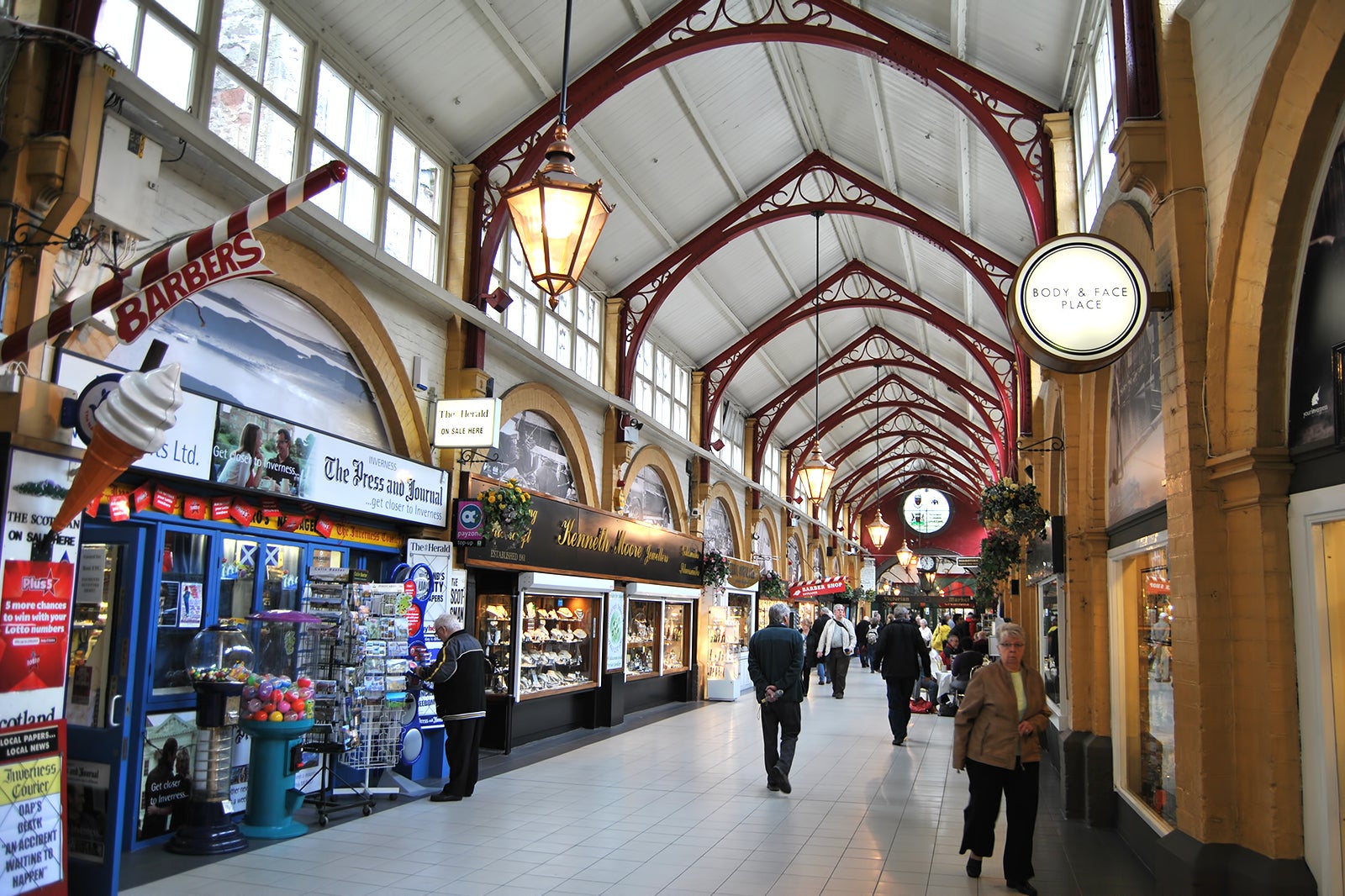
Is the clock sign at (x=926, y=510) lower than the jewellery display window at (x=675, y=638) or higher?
higher

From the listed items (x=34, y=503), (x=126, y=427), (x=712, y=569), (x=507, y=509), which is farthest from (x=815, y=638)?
(x=126, y=427)

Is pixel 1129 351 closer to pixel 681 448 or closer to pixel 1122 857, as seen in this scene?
pixel 1122 857

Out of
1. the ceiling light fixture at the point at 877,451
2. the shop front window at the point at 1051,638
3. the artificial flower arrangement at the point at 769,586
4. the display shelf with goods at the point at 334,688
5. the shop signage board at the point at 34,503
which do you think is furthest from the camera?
the ceiling light fixture at the point at 877,451

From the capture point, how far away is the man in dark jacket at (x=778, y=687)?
831 centimetres

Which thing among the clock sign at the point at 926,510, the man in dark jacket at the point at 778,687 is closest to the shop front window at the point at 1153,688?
the man in dark jacket at the point at 778,687

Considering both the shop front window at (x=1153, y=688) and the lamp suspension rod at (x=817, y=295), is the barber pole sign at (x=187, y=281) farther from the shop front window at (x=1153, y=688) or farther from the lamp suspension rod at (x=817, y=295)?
the lamp suspension rod at (x=817, y=295)

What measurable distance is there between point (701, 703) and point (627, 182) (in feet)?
29.5

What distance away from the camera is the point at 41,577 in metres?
4.66

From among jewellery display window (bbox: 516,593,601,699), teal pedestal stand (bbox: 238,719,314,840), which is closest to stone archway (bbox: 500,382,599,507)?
jewellery display window (bbox: 516,593,601,699)

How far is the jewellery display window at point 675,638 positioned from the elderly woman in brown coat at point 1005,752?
1064 centimetres

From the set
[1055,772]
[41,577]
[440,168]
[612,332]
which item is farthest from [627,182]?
[41,577]

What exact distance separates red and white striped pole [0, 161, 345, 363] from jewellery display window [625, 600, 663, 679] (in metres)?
10.7

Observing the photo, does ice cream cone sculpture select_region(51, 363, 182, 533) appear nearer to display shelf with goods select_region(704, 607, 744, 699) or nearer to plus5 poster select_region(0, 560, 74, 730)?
plus5 poster select_region(0, 560, 74, 730)

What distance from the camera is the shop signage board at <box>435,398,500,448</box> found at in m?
9.34
